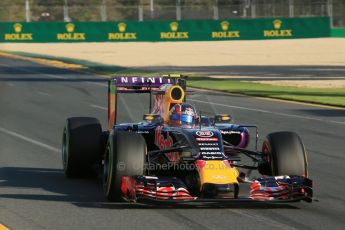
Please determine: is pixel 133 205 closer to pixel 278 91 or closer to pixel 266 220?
pixel 266 220

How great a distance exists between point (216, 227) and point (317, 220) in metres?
1.08

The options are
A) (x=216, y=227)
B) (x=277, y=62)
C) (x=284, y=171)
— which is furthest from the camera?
(x=277, y=62)

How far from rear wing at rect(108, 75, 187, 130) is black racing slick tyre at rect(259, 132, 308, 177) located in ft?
7.86

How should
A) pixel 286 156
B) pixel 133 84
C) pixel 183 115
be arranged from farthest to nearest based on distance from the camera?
pixel 133 84 → pixel 183 115 → pixel 286 156

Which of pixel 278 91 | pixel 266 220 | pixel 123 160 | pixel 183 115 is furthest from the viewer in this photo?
pixel 278 91

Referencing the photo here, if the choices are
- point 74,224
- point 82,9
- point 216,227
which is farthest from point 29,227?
point 82,9

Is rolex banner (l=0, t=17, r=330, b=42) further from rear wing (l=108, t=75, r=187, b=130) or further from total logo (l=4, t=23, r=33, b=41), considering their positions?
rear wing (l=108, t=75, r=187, b=130)

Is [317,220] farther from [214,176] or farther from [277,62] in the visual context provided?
[277,62]

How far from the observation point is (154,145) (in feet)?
37.4

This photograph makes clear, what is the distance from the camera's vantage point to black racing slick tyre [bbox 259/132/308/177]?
10305 millimetres

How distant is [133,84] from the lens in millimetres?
12820

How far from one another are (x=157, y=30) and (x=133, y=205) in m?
51.0

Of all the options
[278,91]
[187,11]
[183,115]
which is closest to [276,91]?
[278,91]

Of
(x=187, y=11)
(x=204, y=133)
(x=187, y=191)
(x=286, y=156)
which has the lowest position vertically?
(x=187, y=191)
